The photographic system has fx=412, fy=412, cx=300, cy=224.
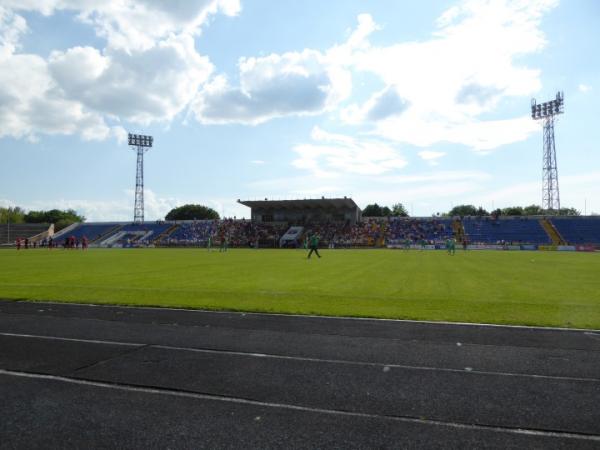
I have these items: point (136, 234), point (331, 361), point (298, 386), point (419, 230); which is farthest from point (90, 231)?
point (298, 386)

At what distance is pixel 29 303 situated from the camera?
12.0m

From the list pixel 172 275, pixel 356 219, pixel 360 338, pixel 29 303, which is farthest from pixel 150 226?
pixel 360 338

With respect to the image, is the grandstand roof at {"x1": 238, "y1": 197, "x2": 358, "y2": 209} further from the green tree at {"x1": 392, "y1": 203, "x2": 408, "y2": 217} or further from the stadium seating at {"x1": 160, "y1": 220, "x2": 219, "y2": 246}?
the green tree at {"x1": 392, "y1": 203, "x2": 408, "y2": 217}

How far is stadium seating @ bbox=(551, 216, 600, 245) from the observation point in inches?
2280

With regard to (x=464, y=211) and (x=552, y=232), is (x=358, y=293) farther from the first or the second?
(x=464, y=211)

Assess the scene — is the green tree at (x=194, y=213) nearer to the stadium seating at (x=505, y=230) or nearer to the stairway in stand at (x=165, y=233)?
the stairway in stand at (x=165, y=233)

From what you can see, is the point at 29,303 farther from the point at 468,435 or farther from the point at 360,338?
the point at 468,435

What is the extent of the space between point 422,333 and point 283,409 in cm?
441

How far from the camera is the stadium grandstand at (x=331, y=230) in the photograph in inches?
2373

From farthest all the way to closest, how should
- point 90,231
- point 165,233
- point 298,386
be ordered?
1. point 90,231
2. point 165,233
3. point 298,386

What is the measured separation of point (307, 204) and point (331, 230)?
265 inches

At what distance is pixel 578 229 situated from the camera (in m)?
60.3

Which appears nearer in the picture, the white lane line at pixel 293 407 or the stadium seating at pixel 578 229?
the white lane line at pixel 293 407

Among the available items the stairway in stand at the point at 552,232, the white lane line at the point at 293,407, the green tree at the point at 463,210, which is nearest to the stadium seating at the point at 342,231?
the stairway in stand at the point at 552,232
